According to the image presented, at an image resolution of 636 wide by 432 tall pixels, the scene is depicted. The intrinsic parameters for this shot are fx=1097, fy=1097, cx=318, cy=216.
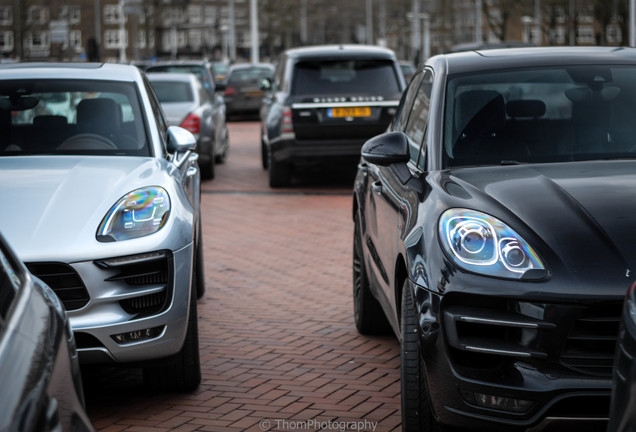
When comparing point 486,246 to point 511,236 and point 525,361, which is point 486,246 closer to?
point 511,236

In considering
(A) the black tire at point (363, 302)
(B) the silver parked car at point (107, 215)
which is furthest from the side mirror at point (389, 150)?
(A) the black tire at point (363, 302)

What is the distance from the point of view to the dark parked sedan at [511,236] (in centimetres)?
360

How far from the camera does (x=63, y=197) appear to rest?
524 centimetres

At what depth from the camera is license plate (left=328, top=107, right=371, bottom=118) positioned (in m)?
14.2

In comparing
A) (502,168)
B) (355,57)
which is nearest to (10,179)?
(502,168)

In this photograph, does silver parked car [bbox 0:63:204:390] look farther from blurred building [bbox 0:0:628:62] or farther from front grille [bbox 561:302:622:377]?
blurred building [bbox 0:0:628:62]

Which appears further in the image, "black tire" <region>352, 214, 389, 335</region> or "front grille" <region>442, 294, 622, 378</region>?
"black tire" <region>352, 214, 389, 335</region>

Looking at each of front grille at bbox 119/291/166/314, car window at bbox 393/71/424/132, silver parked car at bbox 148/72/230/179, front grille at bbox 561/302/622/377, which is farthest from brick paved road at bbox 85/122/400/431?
silver parked car at bbox 148/72/230/179

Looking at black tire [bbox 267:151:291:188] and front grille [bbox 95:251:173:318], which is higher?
front grille [bbox 95:251:173:318]

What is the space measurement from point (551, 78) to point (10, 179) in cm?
271

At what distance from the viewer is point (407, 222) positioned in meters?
4.53

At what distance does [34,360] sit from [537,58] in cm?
361

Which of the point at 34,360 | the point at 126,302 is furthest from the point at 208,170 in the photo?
the point at 34,360

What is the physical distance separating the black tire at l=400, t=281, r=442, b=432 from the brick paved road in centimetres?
93
